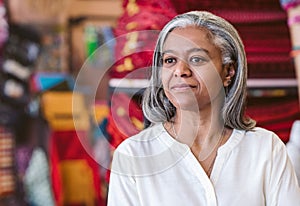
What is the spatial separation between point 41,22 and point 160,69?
0.79 m

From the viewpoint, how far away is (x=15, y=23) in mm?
1327

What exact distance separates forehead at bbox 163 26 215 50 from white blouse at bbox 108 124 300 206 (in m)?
0.13

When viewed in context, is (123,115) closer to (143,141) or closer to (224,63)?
(143,141)

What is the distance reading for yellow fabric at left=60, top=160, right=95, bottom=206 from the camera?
1386 millimetres

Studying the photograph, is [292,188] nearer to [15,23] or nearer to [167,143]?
[167,143]

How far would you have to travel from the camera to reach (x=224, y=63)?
65 cm

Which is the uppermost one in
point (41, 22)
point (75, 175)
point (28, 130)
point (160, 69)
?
point (41, 22)

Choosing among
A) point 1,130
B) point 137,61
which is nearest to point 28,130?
point 1,130

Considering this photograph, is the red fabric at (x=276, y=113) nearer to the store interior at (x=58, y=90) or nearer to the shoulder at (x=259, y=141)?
the store interior at (x=58, y=90)

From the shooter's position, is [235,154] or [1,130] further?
[1,130]

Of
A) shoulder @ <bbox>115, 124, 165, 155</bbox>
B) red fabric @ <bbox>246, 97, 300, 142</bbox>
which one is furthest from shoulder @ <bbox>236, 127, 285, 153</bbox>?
red fabric @ <bbox>246, 97, 300, 142</bbox>

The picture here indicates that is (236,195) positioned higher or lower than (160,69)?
lower

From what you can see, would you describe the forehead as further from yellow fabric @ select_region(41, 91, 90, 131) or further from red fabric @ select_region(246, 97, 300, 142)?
yellow fabric @ select_region(41, 91, 90, 131)

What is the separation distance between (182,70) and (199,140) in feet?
0.40
